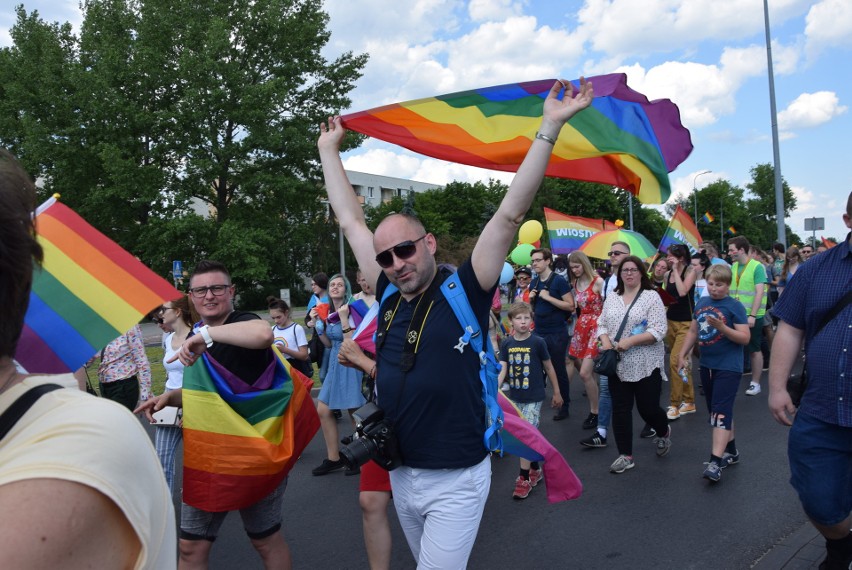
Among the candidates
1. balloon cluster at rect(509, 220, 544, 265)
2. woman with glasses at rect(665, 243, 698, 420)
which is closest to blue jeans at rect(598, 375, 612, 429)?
woman with glasses at rect(665, 243, 698, 420)

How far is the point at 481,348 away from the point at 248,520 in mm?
1585

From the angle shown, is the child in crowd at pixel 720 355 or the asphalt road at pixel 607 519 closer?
the asphalt road at pixel 607 519

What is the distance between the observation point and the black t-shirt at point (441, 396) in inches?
105

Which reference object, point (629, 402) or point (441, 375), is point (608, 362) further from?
point (441, 375)

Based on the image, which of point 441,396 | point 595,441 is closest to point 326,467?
point 595,441

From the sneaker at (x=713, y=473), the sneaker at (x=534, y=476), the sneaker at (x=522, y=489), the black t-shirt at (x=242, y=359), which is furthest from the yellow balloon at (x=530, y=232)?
the black t-shirt at (x=242, y=359)

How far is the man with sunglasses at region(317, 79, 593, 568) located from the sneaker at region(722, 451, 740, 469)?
12.1ft

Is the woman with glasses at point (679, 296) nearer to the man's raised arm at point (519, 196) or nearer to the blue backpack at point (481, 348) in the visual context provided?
the blue backpack at point (481, 348)

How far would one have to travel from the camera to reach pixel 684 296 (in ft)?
27.9

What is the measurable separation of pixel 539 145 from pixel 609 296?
3.84m

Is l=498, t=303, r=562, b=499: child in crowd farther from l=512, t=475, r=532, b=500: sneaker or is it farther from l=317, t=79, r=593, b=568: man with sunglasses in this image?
l=317, t=79, r=593, b=568: man with sunglasses

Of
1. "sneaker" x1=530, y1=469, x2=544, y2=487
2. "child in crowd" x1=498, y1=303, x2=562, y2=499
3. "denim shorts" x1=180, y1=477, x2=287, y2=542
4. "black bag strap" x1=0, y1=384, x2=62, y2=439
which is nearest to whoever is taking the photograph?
"black bag strap" x1=0, y1=384, x2=62, y2=439

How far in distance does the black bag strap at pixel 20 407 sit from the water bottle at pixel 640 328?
5.37 m

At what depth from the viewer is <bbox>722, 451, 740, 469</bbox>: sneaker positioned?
5671mm
